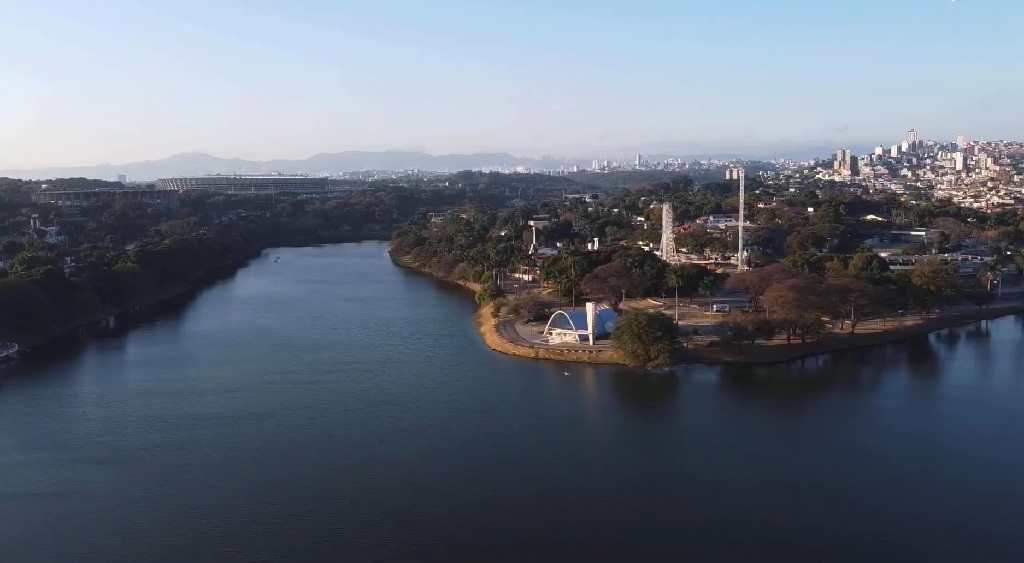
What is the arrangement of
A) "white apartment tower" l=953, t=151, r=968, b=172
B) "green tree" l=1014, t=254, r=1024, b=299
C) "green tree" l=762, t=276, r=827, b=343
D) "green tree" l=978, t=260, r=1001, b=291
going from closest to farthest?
1. "green tree" l=762, t=276, r=827, b=343
2. "green tree" l=978, t=260, r=1001, b=291
3. "green tree" l=1014, t=254, r=1024, b=299
4. "white apartment tower" l=953, t=151, r=968, b=172

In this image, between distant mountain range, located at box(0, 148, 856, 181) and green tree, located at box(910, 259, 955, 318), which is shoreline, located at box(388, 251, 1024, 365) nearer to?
green tree, located at box(910, 259, 955, 318)

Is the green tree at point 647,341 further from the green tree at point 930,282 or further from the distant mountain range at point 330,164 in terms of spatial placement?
the distant mountain range at point 330,164

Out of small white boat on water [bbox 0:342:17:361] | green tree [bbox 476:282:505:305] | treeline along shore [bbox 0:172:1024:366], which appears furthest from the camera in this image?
green tree [bbox 476:282:505:305]

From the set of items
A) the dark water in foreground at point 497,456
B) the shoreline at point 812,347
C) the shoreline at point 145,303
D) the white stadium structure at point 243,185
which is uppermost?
the white stadium structure at point 243,185

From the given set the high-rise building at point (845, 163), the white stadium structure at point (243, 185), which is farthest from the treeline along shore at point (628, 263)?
the high-rise building at point (845, 163)

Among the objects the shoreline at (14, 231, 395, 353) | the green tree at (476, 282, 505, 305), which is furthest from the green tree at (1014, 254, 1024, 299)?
Result: the shoreline at (14, 231, 395, 353)
